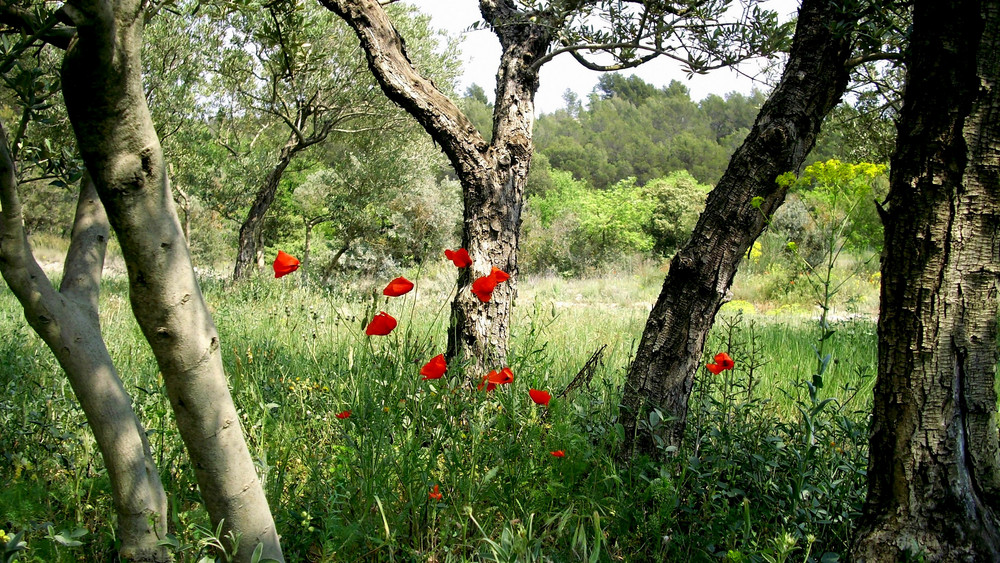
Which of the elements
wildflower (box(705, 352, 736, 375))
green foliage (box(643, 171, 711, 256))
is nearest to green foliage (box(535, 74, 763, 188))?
green foliage (box(643, 171, 711, 256))

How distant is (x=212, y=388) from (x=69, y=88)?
2.09 ft

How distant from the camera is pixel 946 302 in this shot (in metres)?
1.69

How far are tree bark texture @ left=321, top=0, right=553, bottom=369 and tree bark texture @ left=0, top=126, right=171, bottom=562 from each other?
6.73 feet

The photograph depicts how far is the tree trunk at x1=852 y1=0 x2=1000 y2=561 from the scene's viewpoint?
1.66 metres

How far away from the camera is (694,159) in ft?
177

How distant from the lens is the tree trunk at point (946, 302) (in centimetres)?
166

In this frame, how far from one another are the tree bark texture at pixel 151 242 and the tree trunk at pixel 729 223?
1.63m

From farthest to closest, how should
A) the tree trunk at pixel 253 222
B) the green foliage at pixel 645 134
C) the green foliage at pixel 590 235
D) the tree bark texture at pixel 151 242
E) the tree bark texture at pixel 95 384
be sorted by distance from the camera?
1. the green foliage at pixel 645 134
2. the green foliage at pixel 590 235
3. the tree trunk at pixel 253 222
4. the tree bark texture at pixel 95 384
5. the tree bark texture at pixel 151 242

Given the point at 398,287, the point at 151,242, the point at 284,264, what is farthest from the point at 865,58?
the point at 151,242

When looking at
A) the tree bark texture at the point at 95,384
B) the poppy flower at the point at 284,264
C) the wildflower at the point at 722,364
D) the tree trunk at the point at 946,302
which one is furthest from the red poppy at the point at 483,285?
the tree trunk at the point at 946,302

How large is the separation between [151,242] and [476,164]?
8.92 ft

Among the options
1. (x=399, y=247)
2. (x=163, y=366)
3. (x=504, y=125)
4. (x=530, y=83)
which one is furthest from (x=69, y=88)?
(x=399, y=247)

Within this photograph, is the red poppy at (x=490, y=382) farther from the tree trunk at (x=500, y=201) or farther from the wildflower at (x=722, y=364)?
the tree trunk at (x=500, y=201)

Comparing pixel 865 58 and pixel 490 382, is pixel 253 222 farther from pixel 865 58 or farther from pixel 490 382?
pixel 865 58
